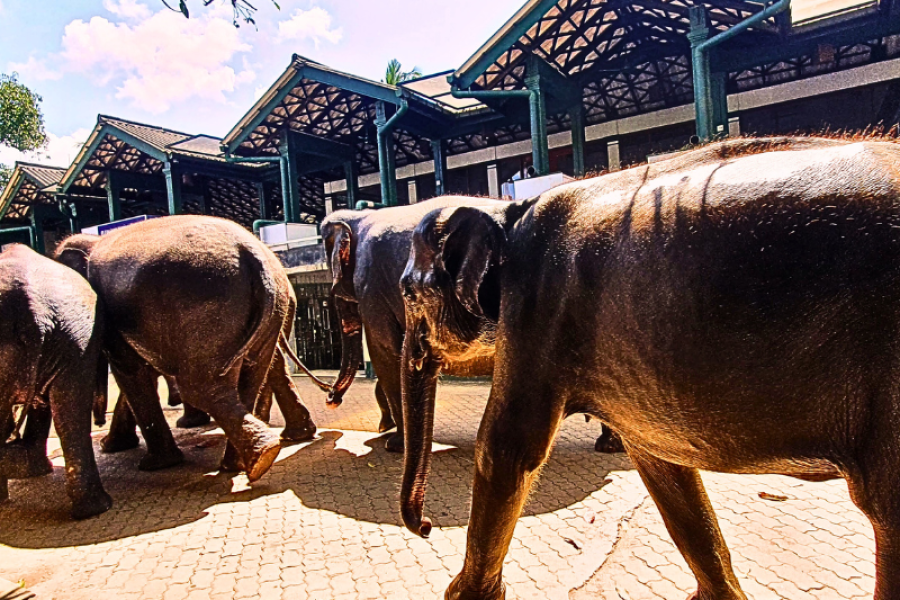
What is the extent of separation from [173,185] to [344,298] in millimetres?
11796

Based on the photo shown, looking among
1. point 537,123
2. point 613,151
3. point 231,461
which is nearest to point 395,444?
point 231,461

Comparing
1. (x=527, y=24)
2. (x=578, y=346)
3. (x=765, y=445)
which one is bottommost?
(x=765, y=445)

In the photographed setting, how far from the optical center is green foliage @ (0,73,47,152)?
1510cm

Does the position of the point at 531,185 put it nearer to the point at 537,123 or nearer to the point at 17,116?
the point at 537,123

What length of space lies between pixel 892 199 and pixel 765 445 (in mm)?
A: 555

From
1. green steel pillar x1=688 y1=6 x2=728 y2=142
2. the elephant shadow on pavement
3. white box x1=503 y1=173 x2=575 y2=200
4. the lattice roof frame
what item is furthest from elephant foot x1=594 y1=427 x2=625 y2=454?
the lattice roof frame

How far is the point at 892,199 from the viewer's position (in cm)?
107

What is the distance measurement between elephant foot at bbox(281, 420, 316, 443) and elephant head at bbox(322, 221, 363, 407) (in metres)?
0.50

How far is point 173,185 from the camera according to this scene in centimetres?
1507

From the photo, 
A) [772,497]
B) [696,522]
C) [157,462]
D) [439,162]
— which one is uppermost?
[439,162]

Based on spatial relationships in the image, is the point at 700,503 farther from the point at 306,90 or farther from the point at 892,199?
the point at 306,90

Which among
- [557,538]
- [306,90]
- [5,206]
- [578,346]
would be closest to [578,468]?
[557,538]

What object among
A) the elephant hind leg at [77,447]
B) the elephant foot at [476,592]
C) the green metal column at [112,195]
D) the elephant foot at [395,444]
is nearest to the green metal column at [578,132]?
the elephant foot at [395,444]

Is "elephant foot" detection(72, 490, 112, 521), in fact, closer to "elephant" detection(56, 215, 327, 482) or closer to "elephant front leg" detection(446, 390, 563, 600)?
"elephant" detection(56, 215, 327, 482)
